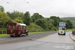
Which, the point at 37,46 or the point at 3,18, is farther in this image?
the point at 3,18

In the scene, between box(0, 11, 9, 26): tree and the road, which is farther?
box(0, 11, 9, 26): tree

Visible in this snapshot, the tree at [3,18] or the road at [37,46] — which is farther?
the tree at [3,18]

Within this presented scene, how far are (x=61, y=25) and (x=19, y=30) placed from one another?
56.0 ft

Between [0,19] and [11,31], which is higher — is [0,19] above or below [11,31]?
above

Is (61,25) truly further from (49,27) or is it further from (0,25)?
(49,27)

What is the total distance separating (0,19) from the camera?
191 ft

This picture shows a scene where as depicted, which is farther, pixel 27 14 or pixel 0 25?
pixel 27 14

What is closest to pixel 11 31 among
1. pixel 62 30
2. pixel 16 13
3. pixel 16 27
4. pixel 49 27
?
pixel 16 27

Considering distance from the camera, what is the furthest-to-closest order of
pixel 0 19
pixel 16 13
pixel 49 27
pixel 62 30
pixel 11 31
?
pixel 16 13, pixel 49 27, pixel 0 19, pixel 62 30, pixel 11 31

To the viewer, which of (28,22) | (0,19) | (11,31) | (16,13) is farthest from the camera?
(16,13)

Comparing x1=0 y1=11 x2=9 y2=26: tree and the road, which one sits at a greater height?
x1=0 y1=11 x2=9 y2=26: tree

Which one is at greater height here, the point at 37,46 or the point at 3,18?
the point at 3,18

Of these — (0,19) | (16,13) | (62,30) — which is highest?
(16,13)

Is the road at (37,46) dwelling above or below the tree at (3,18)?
below
